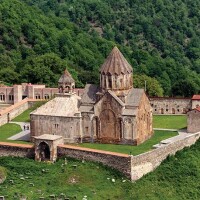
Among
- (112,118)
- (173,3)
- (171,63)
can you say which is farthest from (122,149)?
(173,3)

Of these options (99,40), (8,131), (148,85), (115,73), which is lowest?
(8,131)

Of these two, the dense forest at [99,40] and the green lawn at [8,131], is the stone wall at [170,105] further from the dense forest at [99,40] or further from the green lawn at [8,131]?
the green lawn at [8,131]

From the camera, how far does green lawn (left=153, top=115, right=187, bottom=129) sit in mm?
62375

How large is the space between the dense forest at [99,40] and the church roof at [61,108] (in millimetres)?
21489

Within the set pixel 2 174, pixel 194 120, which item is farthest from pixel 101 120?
pixel 2 174

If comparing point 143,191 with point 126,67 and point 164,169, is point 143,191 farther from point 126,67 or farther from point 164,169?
point 126,67

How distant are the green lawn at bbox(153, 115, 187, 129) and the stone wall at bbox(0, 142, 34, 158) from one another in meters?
14.2

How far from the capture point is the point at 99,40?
13475cm

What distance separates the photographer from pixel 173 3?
167 m

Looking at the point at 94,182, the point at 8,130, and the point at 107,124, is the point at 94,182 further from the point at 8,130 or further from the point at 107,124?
the point at 8,130

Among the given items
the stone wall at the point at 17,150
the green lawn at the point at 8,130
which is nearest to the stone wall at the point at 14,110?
the green lawn at the point at 8,130

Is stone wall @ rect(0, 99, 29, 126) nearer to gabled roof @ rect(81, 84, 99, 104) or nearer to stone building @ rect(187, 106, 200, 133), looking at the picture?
gabled roof @ rect(81, 84, 99, 104)

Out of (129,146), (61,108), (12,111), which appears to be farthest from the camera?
(12,111)

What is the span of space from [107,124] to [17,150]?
8248mm
